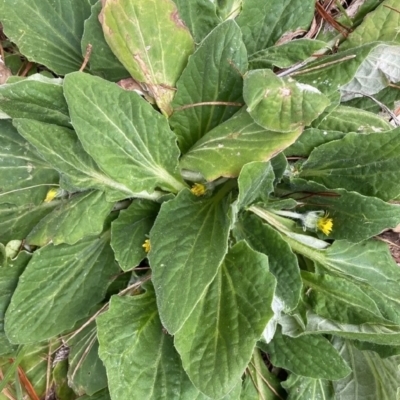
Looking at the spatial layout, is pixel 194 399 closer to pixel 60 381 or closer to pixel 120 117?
pixel 60 381

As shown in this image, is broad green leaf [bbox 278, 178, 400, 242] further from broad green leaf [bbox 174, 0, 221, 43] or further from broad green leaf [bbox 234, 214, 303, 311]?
broad green leaf [bbox 174, 0, 221, 43]

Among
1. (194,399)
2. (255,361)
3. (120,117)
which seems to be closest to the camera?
(120,117)

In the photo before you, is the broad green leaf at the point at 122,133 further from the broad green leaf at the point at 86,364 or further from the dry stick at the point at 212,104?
the broad green leaf at the point at 86,364

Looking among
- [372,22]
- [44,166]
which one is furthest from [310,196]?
[44,166]

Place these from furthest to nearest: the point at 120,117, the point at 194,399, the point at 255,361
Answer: the point at 255,361, the point at 194,399, the point at 120,117

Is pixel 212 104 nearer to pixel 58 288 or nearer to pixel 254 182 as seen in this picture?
pixel 254 182

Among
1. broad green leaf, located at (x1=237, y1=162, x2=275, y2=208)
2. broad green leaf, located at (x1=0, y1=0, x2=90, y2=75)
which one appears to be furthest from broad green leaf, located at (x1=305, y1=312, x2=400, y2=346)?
broad green leaf, located at (x1=0, y1=0, x2=90, y2=75)

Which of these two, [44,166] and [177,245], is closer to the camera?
[177,245]
